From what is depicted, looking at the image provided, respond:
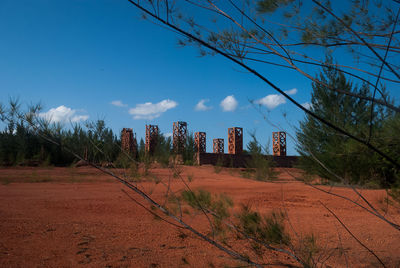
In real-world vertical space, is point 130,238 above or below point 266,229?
below

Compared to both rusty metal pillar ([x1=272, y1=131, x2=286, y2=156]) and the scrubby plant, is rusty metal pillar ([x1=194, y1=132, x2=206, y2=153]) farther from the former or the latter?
the scrubby plant

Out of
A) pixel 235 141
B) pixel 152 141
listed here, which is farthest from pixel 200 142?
pixel 152 141

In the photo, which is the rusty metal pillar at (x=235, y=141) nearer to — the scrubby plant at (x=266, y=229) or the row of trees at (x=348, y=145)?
the row of trees at (x=348, y=145)

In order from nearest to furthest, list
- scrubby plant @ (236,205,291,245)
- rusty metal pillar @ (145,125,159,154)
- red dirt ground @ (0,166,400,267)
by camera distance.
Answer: scrubby plant @ (236,205,291,245)
red dirt ground @ (0,166,400,267)
rusty metal pillar @ (145,125,159,154)

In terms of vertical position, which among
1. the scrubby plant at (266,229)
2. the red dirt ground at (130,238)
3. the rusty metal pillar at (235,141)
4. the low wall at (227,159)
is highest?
the rusty metal pillar at (235,141)

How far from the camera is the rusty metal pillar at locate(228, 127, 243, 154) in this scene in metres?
25.9

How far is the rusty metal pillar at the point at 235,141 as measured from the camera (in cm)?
2589

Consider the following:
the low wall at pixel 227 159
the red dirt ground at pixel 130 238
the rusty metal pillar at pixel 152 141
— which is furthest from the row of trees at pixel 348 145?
the low wall at pixel 227 159

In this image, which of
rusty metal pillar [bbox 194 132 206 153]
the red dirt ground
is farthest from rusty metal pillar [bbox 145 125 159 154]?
rusty metal pillar [bbox 194 132 206 153]

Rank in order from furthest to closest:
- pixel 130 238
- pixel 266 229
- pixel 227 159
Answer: pixel 227 159
pixel 130 238
pixel 266 229

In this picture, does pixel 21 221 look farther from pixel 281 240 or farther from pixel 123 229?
pixel 281 240

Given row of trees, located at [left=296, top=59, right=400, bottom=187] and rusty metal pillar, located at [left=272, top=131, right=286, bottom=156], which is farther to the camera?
rusty metal pillar, located at [left=272, top=131, right=286, bottom=156]

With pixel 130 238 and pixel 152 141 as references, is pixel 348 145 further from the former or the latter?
pixel 152 141

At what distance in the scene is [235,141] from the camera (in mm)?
25875
